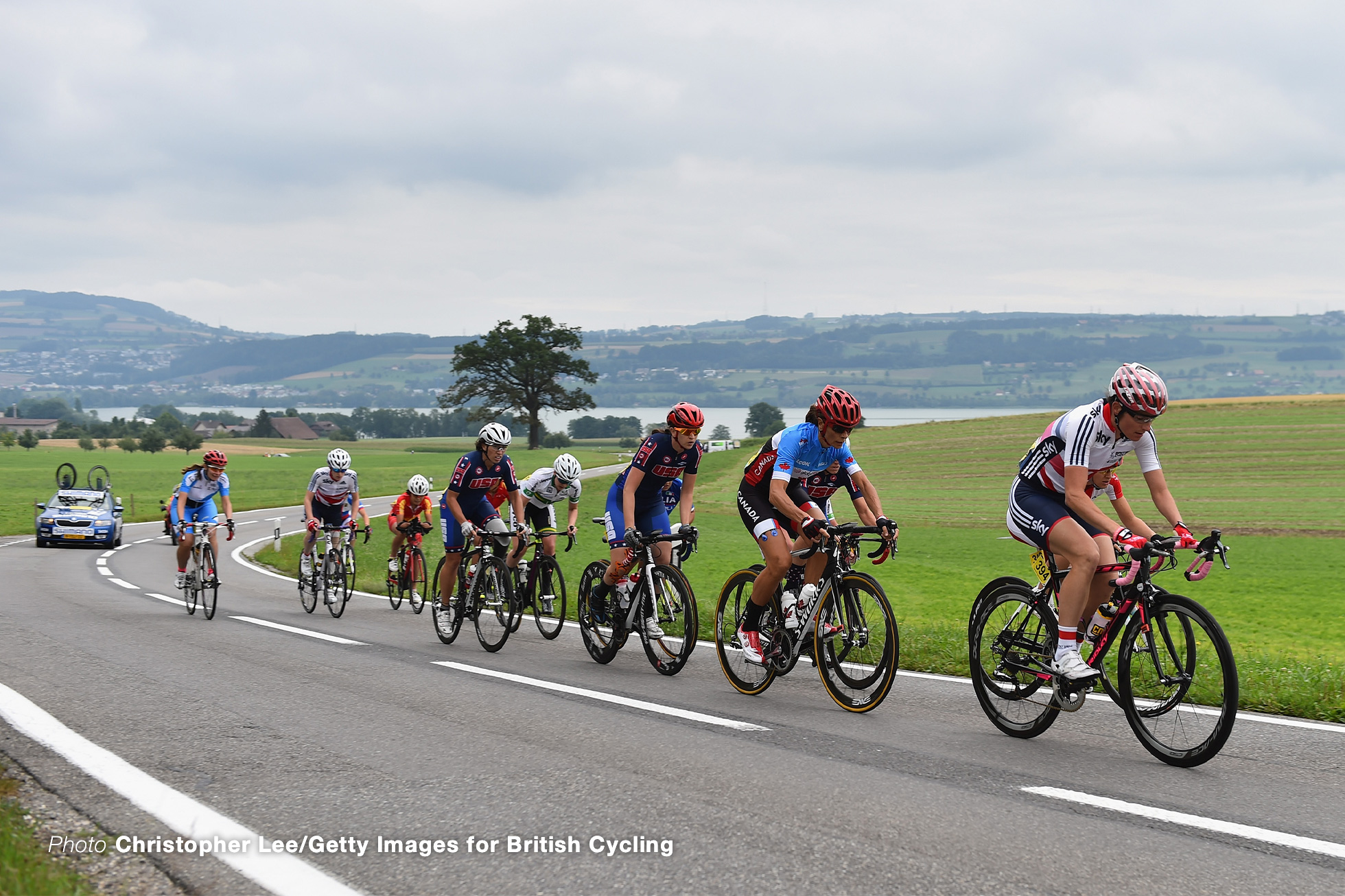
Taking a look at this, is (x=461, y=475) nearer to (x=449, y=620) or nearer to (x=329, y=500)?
(x=449, y=620)

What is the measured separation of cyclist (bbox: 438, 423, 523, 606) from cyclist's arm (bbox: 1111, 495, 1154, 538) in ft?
19.4

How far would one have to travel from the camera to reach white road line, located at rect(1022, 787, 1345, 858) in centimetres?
460

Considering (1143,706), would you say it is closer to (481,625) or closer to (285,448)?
(481,625)

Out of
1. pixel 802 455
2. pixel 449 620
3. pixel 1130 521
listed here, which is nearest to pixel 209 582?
pixel 449 620

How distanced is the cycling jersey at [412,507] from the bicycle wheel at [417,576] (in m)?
0.50

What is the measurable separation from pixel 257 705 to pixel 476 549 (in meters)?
3.88

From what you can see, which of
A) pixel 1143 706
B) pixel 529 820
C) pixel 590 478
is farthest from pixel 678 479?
pixel 590 478

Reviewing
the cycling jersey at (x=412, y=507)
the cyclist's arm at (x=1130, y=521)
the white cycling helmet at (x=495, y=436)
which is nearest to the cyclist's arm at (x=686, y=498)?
the white cycling helmet at (x=495, y=436)

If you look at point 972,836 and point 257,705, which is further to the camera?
point 257,705

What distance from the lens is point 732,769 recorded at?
19.3 feet

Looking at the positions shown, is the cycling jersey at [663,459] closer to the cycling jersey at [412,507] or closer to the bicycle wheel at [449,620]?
the bicycle wheel at [449,620]

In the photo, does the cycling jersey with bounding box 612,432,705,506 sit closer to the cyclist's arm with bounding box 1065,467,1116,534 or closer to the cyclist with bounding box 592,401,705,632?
the cyclist with bounding box 592,401,705,632

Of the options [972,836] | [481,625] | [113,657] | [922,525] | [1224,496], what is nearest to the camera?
[972,836]

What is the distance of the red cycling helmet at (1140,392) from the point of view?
6215 millimetres
